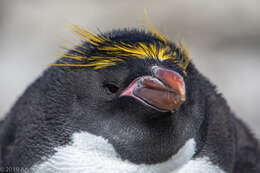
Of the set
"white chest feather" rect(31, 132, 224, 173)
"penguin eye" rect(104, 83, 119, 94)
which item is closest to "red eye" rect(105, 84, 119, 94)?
"penguin eye" rect(104, 83, 119, 94)

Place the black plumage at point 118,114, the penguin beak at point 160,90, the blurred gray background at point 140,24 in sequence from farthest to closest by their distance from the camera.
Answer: the blurred gray background at point 140,24 → the black plumage at point 118,114 → the penguin beak at point 160,90

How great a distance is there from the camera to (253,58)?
618cm

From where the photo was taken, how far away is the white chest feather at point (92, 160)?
205 cm

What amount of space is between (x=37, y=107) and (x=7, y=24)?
15.5 feet

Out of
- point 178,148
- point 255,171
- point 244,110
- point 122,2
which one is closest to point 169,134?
point 178,148

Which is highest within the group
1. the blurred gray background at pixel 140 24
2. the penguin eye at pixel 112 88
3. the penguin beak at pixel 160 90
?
the penguin beak at pixel 160 90

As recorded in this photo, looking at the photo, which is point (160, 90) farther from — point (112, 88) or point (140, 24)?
point (140, 24)

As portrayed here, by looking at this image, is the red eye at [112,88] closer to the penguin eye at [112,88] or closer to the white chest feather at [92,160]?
the penguin eye at [112,88]

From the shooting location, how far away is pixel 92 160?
6.73 feet

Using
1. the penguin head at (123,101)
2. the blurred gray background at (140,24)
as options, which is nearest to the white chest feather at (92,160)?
the penguin head at (123,101)

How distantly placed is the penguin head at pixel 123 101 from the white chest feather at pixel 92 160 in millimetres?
24

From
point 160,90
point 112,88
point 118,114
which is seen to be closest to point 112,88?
point 112,88

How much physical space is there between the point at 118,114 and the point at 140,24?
4.30m

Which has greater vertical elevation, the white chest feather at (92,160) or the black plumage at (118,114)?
the black plumage at (118,114)
